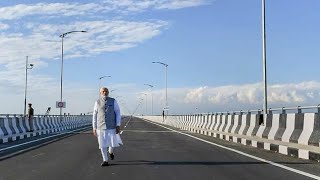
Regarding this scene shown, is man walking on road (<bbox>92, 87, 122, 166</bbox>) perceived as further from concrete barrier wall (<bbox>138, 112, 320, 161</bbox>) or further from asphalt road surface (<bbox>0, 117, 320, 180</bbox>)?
concrete barrier wall (<bbox>138, 112, 320, 161</bbox>)

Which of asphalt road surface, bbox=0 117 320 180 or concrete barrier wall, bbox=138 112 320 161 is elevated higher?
concrete barrier wall, bbox=138 112 320 161

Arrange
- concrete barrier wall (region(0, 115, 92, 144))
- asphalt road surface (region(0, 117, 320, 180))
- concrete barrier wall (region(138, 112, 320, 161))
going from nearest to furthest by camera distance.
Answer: asphalt road surface (region(0, 117, 320, 180)) < concrete barrier wall (region(138, 112, 320, 161)) < concrete barrier wall (region(0, 115, 92, 144))

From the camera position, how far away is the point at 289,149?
17266 mm

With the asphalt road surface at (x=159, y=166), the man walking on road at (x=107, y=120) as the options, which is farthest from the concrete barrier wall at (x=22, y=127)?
the man walking on road at (x=107, y=120)

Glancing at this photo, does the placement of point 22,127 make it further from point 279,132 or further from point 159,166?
point 159,166

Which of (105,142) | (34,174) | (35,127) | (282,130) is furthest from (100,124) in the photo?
(35,127)

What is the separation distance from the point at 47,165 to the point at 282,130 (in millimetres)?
8477

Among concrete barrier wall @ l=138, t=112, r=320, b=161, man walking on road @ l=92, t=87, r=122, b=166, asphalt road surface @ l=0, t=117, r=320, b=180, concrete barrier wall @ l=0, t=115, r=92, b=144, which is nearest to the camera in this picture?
asphalt road surface @ l=0, t=117, r=320, b=180

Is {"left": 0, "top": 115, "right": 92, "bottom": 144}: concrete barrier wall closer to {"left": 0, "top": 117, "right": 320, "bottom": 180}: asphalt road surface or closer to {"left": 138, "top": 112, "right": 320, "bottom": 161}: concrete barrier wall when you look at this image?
{"left": 0, "top": 117, "right": 320, "bottom": 180}: asphalt road surface

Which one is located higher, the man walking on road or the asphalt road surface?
the man walking on road

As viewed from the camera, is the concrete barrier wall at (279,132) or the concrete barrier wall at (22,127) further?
the concrete barrier wall at (22,127)

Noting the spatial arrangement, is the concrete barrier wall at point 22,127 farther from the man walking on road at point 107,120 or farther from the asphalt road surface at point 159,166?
the man walking on road at point 107,120

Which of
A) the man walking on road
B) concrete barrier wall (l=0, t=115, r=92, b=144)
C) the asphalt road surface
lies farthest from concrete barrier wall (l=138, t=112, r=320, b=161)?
concrete barrier wall (l=0, t=115, r=92, b=144)

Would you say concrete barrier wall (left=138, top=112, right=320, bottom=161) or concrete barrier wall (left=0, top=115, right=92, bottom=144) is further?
concrete barrier wall (left=0, top=115, right=92, bottom=144)
